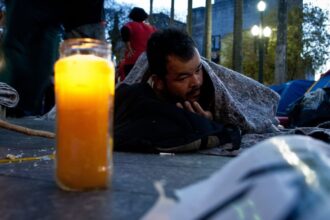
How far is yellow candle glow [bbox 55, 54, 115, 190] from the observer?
962 millimetres

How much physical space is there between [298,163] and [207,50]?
1602 cm

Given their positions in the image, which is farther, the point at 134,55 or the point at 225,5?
the point at 225,5

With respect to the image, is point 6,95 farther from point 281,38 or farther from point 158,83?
point 281,38

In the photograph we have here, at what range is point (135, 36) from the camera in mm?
6289

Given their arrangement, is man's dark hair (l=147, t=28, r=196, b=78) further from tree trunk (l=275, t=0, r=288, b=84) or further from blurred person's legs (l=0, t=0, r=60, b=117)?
tree trunk (l=275, t=0, r=288, b=84)

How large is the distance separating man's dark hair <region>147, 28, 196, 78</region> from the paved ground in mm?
776

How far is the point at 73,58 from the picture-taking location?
0.96 m

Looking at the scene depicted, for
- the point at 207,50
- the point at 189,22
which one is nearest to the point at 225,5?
the point at 189,22

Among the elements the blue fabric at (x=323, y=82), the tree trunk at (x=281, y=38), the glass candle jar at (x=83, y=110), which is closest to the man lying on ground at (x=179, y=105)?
the glass candle jar at (x=83, y=110)

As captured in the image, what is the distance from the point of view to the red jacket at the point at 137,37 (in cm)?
607

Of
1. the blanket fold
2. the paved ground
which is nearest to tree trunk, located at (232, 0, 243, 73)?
the blanket fold

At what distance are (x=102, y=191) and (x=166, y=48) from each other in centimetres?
155

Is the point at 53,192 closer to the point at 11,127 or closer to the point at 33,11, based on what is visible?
the point at 11,127

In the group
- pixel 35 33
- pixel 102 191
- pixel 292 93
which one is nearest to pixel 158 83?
pixel 35 33
